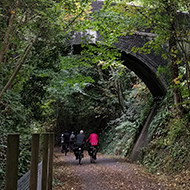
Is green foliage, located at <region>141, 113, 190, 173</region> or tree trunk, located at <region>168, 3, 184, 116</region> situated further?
green foliage, located at <region>141, 113, 190, 173</region>

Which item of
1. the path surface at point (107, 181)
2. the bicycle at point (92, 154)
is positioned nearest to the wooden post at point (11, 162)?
the path surface at point (107, 181)

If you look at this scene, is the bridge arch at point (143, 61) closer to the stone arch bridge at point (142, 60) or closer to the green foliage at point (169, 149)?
the stone arch bridge at point (142, 60)

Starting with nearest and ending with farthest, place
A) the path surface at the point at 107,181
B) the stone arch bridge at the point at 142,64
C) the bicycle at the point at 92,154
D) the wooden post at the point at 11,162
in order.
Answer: the wooden post at the point at 11,162
the path surface at the point at 107,181
the bicycle at the point at 92,154
the stone arch bridge at the point at 142,64

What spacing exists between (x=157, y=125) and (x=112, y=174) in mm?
4205

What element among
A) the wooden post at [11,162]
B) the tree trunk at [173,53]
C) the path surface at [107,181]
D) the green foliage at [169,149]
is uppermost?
the tree trunk at [173,53]

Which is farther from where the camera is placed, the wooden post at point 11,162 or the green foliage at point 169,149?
the green foliage at point 169,149

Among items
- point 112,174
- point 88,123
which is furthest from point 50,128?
point 112,174

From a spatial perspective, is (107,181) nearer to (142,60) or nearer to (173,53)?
(173,53)

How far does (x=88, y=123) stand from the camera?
2341cm

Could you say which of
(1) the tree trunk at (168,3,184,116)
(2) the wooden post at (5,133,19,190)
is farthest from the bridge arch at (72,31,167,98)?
(2) the wooden post at (5,133,19,190)

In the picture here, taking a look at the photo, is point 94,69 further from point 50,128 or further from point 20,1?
point 20,1

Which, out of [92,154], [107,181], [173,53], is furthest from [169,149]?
[92,154]

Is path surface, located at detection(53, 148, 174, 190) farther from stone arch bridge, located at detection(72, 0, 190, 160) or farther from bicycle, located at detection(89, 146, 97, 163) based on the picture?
stone arch bridge, located at detection(72, 0, 190, 160)

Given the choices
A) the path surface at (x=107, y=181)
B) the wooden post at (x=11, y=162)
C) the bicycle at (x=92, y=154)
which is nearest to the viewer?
the wooden post at (x=11, y=162)
